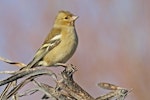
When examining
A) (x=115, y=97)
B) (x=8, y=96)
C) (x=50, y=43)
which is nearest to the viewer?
(x=115, y=97)

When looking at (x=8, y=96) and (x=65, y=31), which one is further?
(x=65, y=31)

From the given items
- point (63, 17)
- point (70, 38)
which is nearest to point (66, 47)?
point (70, 38)

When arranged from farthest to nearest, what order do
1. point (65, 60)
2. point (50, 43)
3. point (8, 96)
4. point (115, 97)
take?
point (50, 43) → point (65, 60) → point (8, 96) → point (115, 97)

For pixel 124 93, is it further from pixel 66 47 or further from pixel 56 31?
pixel 56 31

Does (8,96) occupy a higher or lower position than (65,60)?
lower

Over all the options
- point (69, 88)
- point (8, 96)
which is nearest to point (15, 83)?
point (8, 96)

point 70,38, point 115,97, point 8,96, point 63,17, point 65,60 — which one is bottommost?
point 115,97
